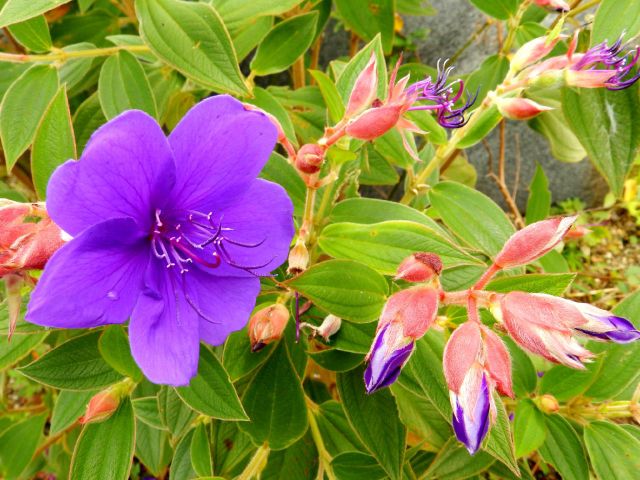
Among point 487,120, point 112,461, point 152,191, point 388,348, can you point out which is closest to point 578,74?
point 487,120

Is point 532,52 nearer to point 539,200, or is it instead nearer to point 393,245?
point 393,245

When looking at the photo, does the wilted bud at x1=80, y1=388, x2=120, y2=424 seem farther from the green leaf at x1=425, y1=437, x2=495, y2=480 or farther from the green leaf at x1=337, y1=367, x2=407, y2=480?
the green leaf at x1=425, y1=437, x2=495, y2=480

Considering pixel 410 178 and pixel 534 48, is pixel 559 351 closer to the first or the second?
pixel 534 48

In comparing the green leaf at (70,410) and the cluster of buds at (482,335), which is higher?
the cluster of buds at (482,335)

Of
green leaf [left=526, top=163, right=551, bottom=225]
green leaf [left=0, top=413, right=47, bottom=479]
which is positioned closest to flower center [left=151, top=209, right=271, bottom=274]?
green leaf [left=526, top=163, right=551, bottom=225]

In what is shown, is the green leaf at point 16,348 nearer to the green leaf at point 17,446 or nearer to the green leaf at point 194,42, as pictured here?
the green leaf at point 194,42

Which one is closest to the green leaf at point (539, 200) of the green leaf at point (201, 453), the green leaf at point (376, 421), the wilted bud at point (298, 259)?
the green leaf at point (376, 421)
